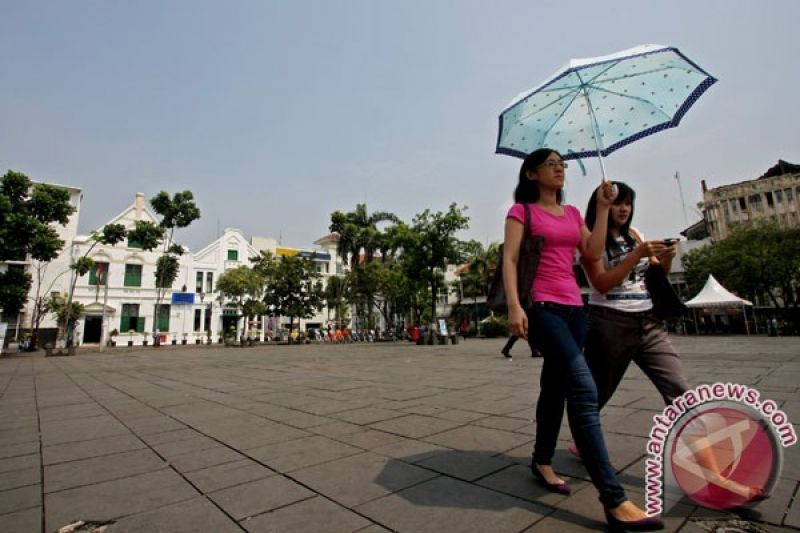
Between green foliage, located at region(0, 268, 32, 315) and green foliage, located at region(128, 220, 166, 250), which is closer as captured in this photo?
green foliage, located at region(0, 268, 32, 315)

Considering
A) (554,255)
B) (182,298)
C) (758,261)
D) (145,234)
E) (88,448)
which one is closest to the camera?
(554,255)

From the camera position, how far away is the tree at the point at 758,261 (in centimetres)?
2631

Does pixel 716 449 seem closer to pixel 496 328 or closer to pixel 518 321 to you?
pixel 518 321

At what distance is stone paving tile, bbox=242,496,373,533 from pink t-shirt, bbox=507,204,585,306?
1409 mm

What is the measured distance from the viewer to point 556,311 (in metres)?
2.16

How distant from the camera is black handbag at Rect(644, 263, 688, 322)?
2.39 metres

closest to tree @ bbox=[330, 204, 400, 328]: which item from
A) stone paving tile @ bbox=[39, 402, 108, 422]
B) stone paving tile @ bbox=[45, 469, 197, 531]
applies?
stone paving tile @ bbox=[39, 402, 108, 422]

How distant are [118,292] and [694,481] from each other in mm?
42007

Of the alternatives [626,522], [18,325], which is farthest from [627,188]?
[18,325]

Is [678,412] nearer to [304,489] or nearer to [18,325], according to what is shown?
[304,489]

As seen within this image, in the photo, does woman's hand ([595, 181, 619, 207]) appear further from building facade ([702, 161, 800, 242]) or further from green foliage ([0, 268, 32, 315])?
building facade ([702, 161, 800, 242])

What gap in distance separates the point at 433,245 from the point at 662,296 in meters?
21.8

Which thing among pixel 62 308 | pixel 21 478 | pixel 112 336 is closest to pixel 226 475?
pixel 21 478

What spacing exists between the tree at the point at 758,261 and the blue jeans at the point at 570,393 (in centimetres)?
3245
